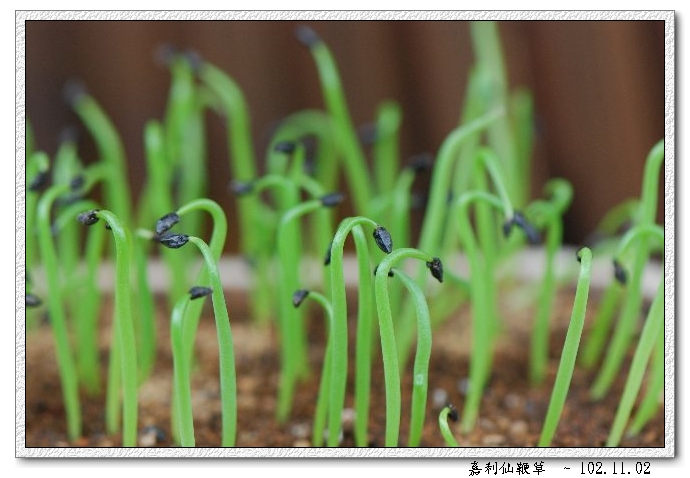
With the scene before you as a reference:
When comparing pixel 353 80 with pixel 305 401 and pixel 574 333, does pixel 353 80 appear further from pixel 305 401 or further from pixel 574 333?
pixel 574 333

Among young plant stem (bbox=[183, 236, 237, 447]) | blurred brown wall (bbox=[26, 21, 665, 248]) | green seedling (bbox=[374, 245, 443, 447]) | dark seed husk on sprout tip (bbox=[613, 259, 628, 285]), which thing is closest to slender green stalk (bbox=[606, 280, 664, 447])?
dark seed husk on sprout tip (bbox=[613, 259, 628, 285])

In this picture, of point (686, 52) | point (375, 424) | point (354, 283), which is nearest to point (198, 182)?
point (354, 283)

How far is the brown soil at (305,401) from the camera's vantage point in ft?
1.91

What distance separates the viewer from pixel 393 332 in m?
0.46

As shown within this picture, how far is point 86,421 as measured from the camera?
622 millimetres

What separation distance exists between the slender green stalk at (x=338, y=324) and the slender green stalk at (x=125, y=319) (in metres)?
0.12

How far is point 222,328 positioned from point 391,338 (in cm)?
10

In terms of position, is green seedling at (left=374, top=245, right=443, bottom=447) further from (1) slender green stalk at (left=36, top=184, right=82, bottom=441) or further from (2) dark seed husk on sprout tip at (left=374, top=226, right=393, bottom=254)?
(1) slender green stalk at (left=36, top=184, right=82, bottom=441)

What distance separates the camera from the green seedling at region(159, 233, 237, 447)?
17.1 inches

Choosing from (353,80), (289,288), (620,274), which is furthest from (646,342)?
(353,80)

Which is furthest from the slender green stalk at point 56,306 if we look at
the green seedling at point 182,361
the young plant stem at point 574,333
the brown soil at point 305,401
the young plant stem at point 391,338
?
the young plant stem at point 574,333

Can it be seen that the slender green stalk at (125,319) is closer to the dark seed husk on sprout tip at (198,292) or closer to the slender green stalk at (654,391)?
the dark seed husk on sprout tip at (198,292)

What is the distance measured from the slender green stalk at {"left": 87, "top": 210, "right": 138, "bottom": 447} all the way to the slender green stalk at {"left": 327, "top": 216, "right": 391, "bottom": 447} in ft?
0.41

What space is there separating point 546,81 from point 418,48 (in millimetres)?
195
